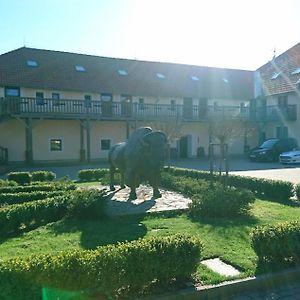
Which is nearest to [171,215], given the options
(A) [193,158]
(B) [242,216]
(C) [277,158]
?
(B) [242,216]

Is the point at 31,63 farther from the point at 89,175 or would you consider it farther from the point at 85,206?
the point at 85,206

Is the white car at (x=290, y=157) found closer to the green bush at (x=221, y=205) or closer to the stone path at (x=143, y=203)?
the stone path at (x=143, y=203)

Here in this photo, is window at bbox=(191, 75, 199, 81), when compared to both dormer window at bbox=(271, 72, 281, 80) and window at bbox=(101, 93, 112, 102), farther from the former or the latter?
window at bbox=(101, 93, 112, 102)

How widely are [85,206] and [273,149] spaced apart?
23282 millimetres

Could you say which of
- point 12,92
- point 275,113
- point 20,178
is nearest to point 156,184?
point 20,178

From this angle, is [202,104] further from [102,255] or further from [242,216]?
[102,255]

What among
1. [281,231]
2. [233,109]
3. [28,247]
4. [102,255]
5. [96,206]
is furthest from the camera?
[233,109]

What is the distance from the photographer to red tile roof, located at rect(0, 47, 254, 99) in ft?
91.9

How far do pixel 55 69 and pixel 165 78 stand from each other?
34.6 feet

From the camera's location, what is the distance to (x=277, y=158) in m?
29.0

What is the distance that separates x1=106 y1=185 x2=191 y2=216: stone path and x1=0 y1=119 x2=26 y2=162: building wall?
16596 millimetres

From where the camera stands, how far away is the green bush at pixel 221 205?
915cm

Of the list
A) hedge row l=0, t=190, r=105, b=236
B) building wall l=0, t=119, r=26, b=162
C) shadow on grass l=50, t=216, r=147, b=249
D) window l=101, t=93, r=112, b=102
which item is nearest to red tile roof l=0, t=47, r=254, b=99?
window l=101, t=93, r=112, b=102

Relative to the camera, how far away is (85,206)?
886cm
